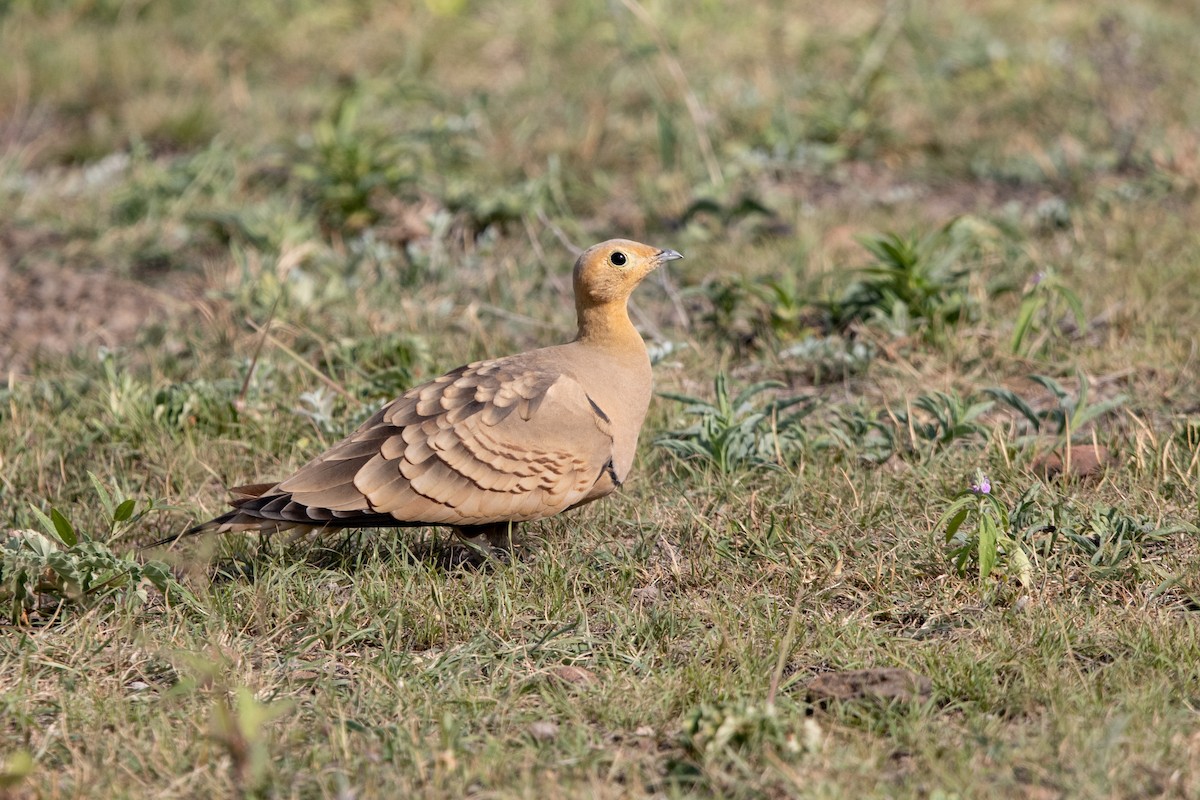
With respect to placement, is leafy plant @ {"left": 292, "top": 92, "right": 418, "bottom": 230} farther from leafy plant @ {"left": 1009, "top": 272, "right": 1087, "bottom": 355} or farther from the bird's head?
leafy plant @ {"left": 1009, "top": 272, "right": 1087, "bottom": 355}

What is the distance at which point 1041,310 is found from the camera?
5.89 meters

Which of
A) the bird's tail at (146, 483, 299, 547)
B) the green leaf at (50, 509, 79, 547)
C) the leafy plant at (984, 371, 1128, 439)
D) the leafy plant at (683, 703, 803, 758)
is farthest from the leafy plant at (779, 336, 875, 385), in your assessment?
the green leaf at (50, 509, 79, 547)

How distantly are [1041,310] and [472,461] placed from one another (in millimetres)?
2925

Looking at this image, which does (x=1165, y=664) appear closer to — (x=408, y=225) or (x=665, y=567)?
(x=665, y=567)

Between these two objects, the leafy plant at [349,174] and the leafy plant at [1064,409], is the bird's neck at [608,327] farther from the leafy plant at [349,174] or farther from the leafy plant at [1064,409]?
the leafy plant at [349,174]

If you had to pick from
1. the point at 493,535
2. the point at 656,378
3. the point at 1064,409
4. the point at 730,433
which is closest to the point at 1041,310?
the point at 1064,409

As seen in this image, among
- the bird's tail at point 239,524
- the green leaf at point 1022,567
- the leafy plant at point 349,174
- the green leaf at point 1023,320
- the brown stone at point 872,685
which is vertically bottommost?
the brown stone at point 872,685

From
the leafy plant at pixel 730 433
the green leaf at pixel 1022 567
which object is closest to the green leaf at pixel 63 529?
the leafy plant at pixel 730 433

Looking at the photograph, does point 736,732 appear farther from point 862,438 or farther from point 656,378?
point 656,378

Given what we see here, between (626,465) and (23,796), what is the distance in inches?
77.6

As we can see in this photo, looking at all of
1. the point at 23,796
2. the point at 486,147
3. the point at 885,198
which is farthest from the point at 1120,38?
the point at 23,796

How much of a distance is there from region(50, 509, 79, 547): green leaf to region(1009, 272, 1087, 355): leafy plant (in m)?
3.55

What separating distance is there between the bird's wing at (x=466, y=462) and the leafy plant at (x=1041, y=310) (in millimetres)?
2050

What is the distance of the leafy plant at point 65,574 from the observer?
12.8ft
